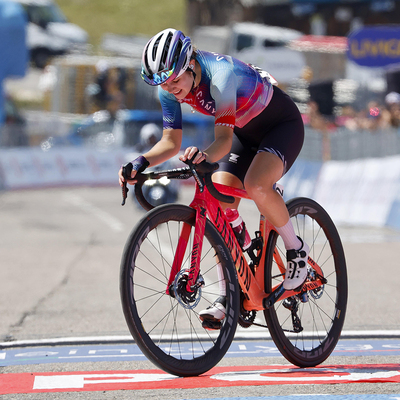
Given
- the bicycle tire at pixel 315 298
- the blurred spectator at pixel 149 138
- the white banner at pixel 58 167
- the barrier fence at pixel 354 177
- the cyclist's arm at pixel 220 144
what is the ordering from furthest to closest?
the white banner at pixel 58 167 < the blurred spectator at pixel 149 138 < the barrier fence at pixel 354 177 < the bicycle tire at pixel 315 298 < the cyclist's arm at pixel 220 144

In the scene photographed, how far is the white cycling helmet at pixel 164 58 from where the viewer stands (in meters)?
4.21

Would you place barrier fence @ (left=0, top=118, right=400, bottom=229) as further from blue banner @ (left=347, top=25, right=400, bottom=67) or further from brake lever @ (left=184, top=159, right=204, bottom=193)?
brake lever @ (left=184, top=159, right=204, bottom=193)

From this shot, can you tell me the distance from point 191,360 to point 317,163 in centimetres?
1100

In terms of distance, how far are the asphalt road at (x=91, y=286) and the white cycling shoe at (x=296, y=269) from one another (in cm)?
60

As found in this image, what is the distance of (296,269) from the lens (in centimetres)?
489

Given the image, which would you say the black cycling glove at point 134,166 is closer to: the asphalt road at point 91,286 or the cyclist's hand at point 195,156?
the cyclist's hand at point 195,156

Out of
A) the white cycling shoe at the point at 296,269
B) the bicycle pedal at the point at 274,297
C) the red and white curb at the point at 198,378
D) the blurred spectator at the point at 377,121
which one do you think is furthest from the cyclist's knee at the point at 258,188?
the blurred spectator at the point at 377,121

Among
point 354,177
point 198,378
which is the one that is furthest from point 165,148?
point 354,177

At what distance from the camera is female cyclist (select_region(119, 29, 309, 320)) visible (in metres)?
4.26

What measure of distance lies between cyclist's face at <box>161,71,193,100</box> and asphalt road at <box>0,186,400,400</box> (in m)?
1.68

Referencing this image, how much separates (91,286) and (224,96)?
14.3 feet

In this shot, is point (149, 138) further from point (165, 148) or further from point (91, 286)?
point (165, 148)

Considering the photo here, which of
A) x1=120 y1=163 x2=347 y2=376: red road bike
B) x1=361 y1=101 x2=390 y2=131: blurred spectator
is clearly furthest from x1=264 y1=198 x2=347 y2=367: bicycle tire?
x1=361 y1=101 x2=390 y2=131: blurred spectator

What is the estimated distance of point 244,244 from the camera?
16.1ft
